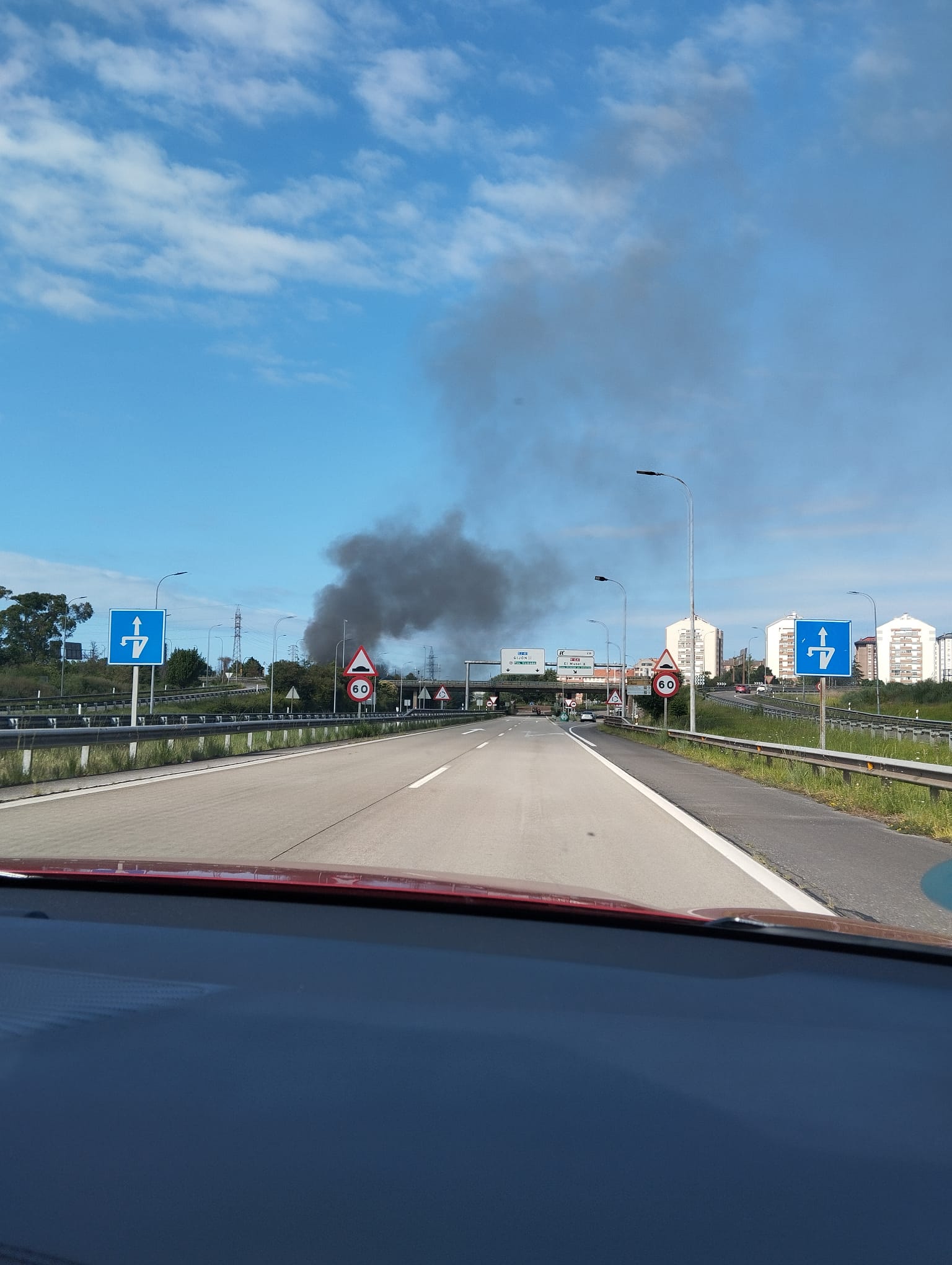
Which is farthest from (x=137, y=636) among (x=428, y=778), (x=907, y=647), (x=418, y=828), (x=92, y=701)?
(x=907, y=647)

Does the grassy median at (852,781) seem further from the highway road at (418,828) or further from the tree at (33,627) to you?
the tree at (33,627)

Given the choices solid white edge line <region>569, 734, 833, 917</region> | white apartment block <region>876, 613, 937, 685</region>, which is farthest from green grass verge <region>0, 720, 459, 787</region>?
white apartment block <region>876, 613, 937, 685</region>

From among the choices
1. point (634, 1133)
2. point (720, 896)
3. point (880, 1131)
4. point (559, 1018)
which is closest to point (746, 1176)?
point (634, 1133)

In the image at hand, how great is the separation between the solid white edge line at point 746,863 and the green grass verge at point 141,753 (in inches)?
407

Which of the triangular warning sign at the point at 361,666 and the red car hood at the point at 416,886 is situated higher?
the triangular warning sign at the point at 361,666

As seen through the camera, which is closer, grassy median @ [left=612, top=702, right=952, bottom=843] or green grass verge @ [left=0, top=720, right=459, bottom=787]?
grassy median @ [left=612, top=702, right=952, bottom=843]

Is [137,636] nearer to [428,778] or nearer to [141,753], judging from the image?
[141,753]

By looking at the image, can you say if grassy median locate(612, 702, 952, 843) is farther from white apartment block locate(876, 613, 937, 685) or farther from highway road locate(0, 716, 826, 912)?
white apartment block locate(876, 613, 937, 685)

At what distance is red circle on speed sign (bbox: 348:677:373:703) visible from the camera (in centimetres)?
3141

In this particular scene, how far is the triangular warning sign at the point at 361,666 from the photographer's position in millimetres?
31828

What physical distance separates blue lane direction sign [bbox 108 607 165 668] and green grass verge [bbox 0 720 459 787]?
2.53m

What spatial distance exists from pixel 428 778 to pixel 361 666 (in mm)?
13405

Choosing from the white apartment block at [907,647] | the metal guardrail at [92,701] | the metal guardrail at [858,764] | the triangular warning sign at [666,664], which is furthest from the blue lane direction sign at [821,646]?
the white apartment block at [907,647]

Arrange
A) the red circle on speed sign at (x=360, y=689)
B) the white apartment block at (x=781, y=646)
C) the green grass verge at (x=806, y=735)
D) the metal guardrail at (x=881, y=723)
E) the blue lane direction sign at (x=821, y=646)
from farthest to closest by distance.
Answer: the white apartment block at (x=781, y=646)
the metal guardrail at (x=881, y=723)
the red circle on speed sign at (x=360, y=689)
the green grass verge at (x=806, y=735)
the blue lane direction sign at (x=821, y=646)
